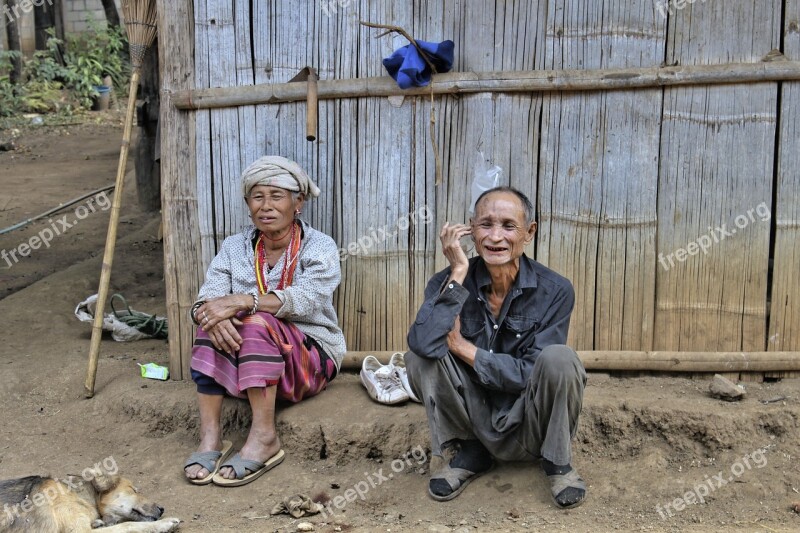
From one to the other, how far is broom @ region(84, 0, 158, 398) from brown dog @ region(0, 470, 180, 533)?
95cm

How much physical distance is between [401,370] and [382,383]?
0.11m

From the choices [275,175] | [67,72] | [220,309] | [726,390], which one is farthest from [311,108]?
[67,72]

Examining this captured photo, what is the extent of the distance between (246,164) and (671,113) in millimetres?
1999

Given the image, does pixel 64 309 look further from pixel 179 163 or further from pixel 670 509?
pixel 670 509

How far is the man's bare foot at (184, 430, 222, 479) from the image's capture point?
11.8ft

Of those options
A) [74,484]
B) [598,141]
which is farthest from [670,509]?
[74,484]

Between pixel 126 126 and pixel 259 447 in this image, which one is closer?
pixel 259 447

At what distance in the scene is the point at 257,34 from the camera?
4.03 m

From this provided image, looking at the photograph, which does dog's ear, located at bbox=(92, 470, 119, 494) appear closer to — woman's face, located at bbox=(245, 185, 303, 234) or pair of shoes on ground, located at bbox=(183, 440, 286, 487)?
pair of shoes on ground, located at bbox=(183, 440, 286, 487)

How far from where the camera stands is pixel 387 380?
396cm

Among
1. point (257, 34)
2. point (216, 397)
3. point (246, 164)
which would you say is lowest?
point (216, 397)

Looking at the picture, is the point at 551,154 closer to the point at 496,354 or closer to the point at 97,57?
the point at 496,354

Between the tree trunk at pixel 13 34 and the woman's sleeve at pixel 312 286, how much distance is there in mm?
12615

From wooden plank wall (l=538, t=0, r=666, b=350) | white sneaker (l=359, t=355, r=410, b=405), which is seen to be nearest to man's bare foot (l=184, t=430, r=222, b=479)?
white sneaker (l=359, t=355, r=410, b=405)
